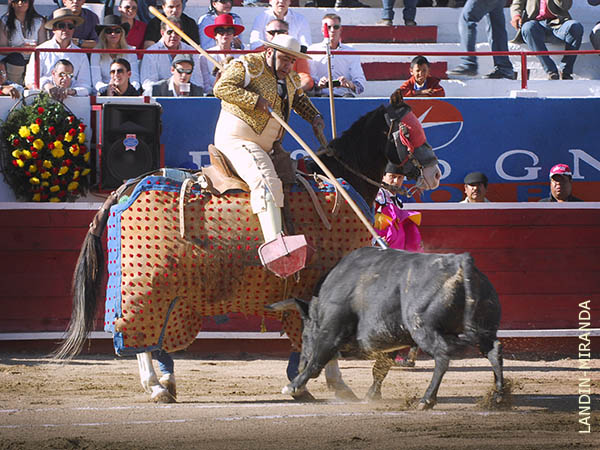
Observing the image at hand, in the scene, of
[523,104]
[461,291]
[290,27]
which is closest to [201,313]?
[461,291]

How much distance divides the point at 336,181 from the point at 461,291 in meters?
1.22

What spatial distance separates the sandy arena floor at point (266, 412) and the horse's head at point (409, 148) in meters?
1.21

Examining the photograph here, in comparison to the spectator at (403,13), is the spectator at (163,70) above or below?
below

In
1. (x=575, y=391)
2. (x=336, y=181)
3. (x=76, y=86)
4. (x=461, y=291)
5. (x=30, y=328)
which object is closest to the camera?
(x=461, y=291)

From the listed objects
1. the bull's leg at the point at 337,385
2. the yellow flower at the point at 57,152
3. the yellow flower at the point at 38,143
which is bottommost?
the bull's leg at the point at 337,385

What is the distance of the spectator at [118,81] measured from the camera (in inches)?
327

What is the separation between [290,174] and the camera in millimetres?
5613

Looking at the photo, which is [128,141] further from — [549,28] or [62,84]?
[549,28]

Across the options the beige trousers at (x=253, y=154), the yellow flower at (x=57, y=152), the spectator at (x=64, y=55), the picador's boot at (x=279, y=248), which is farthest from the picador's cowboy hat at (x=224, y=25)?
the picador's boot at (x=279, y=248)

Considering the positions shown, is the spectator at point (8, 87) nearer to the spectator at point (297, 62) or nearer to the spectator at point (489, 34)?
the spectator at point (297, 62)

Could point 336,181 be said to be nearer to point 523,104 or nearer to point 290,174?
point 290,174

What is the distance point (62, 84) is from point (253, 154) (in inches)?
130

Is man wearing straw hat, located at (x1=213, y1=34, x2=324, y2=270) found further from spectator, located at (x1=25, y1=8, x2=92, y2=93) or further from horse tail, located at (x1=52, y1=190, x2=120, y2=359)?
spectator, located at (x1=25, y1=8, x2=92, y2=93)

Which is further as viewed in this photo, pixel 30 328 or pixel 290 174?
pixel 30 328
